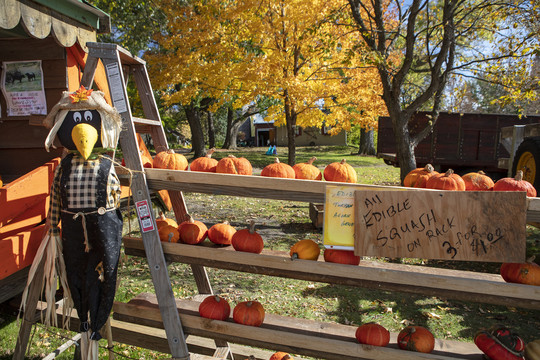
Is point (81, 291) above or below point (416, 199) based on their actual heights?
below

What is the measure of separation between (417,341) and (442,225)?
2.44 feet

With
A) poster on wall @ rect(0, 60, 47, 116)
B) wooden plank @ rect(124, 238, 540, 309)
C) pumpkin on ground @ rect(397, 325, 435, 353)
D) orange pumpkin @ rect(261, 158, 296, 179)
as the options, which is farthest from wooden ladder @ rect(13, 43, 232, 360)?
poster on wall @ rect(0, 60, 47, 116)

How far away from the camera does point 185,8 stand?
28.8 feet

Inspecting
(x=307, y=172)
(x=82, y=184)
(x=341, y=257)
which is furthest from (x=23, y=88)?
(x=341, y=257)

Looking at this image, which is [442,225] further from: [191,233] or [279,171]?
[191,233]

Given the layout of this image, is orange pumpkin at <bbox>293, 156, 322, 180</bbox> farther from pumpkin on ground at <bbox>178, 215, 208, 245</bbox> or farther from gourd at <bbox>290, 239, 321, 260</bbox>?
pumpkin on ground at <bbox>178, 215, 208, 245</bbox>

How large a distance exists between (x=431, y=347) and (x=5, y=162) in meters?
4.90

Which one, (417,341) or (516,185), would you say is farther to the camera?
(417,341)

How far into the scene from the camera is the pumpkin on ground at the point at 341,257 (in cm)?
202

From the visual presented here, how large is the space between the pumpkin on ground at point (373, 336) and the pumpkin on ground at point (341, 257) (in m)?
0.40

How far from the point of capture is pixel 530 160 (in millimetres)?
4461

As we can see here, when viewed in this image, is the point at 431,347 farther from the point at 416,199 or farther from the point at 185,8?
the point at 185,8

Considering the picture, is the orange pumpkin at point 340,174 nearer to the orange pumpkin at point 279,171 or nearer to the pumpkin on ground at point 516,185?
the orange pumpkin at point 279,171

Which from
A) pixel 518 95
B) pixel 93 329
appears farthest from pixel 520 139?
pixel 93 329
